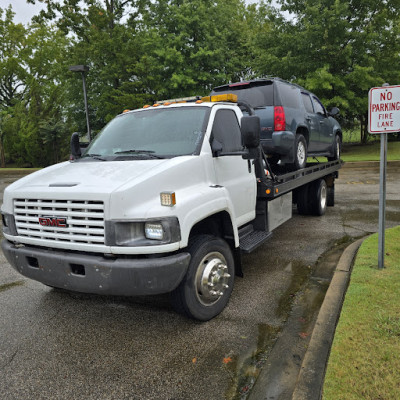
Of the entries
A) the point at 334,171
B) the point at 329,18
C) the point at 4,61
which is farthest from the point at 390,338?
the point at 4,61

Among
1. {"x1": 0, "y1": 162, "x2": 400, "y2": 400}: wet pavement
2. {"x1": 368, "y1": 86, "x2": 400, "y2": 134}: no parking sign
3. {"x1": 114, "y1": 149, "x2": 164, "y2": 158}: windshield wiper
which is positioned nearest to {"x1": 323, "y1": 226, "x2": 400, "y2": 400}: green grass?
{"x1": 0, "y1": 162, "x2": 400, "y2": 400}: wet pavement

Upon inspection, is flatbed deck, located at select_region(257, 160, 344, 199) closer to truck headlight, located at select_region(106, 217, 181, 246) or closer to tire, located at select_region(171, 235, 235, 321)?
tire, located at select_region(171, 235, 235, 321)

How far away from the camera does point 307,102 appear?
7.49 meters

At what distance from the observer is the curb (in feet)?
8.06

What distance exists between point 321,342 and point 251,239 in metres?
1.72

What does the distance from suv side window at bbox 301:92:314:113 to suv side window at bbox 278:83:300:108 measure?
40 cm

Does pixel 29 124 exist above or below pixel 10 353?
above

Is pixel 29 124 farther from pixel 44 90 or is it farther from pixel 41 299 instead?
pixel 41 299

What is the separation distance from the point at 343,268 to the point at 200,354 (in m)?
2.53

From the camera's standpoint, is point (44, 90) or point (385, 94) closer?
point (385, 94)

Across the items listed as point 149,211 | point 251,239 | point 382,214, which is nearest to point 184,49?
point 251,239

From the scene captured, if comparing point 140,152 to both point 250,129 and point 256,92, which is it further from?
point 256,92

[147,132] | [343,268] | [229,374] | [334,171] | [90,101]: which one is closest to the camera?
[229,374]

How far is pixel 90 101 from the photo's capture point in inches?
1083
